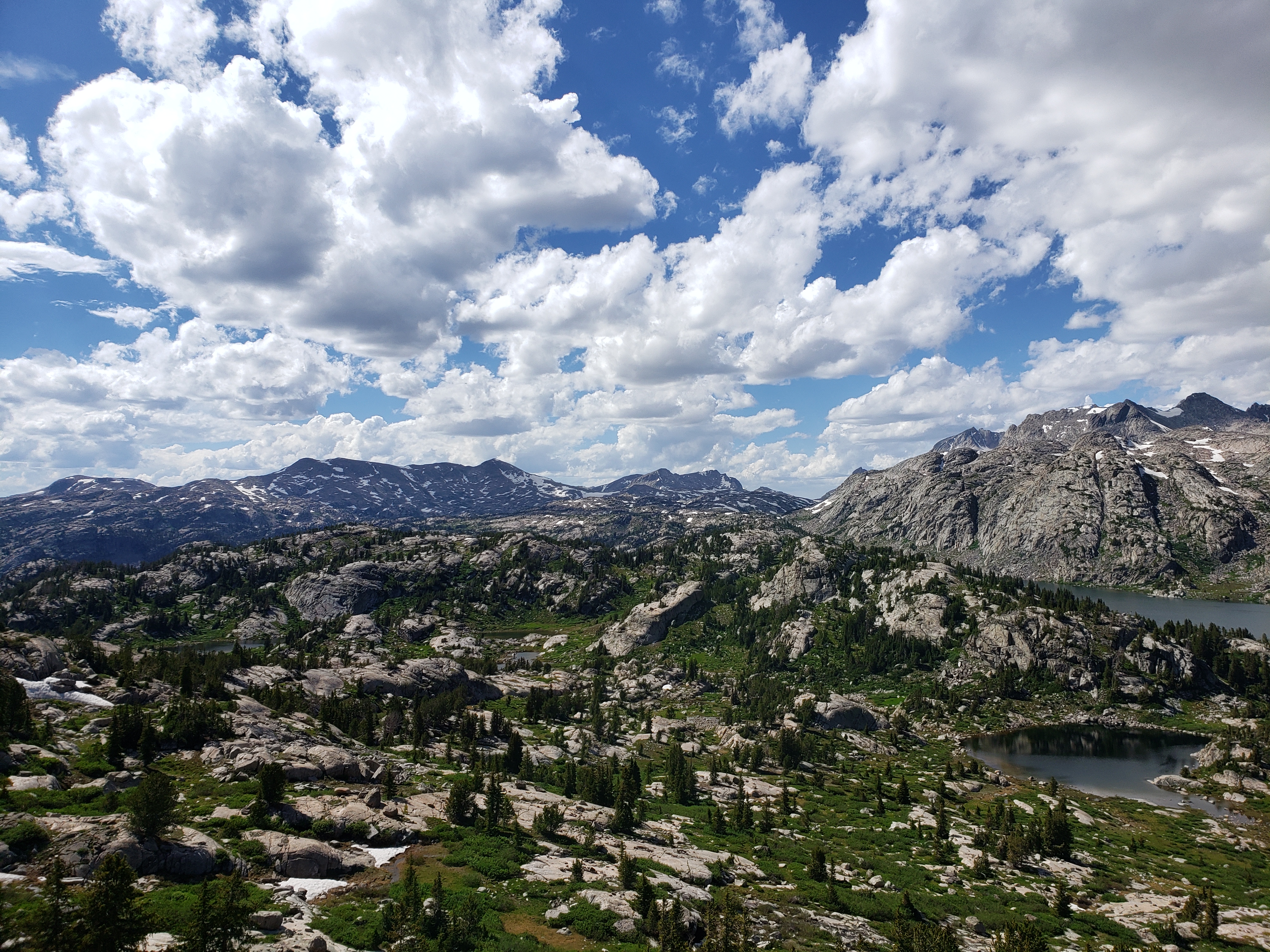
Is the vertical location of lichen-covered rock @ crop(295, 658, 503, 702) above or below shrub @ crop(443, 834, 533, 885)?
below

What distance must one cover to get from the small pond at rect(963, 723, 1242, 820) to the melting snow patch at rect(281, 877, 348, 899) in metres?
116

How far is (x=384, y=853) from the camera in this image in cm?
4509

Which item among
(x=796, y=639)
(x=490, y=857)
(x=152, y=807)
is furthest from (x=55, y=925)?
(x=796, y=639)

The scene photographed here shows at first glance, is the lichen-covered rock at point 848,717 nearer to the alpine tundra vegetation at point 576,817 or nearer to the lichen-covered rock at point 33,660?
the alpine tundra vegetation at point 576,817

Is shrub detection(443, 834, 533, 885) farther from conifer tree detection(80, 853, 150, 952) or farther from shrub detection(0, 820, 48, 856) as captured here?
shrub detection(0, 820, 48, 856)

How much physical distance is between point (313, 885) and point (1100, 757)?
143 m

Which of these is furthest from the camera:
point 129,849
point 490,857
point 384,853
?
point 490,857

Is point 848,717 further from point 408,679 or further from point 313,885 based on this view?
point 313,885

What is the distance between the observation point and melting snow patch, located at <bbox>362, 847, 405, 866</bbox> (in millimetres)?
43438

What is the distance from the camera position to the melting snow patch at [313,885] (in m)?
36.7

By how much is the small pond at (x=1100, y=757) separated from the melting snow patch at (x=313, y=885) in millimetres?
115747

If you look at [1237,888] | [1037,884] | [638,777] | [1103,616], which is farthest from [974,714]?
[638,777]

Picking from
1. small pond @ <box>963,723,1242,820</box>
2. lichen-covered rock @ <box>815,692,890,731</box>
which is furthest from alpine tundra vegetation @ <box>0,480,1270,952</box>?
small pond @ <box>963,723,1242,820</box>

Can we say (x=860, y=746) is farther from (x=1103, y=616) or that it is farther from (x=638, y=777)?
(x=1103, y=616)
